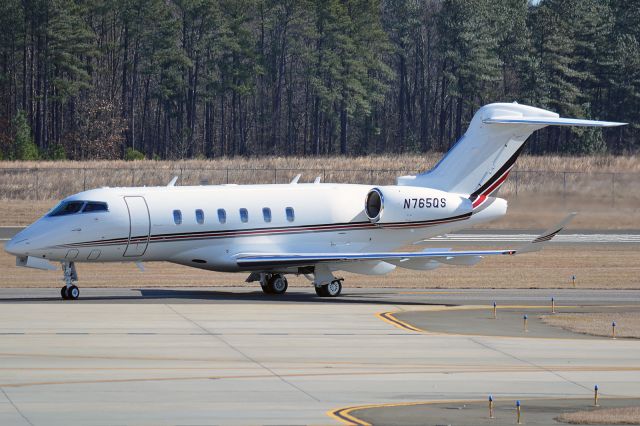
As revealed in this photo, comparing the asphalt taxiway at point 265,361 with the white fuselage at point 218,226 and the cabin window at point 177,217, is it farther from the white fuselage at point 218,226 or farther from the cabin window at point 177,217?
the cabin window at point 177,217

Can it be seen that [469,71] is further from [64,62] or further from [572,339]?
[572,339]

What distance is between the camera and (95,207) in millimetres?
34375

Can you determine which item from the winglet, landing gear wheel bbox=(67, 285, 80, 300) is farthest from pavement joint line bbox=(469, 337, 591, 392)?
landing gear wheel bbox=(67, 285, 80, 300)

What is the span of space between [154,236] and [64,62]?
8252 cm

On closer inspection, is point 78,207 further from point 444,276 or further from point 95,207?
point 444,276

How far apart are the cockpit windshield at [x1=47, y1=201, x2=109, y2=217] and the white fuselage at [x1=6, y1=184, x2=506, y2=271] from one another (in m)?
0.15

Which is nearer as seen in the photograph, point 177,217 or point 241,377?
point 241,377

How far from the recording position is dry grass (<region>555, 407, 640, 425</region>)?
717 inches

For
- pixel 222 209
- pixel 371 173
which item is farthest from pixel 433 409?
pixel 371 173

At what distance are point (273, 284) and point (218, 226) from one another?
2831 millimetres

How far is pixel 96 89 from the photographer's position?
125m

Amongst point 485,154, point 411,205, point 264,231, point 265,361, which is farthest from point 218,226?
point 265,361

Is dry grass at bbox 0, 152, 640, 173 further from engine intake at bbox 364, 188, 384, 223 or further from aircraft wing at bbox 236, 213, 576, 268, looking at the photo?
aircraft wing at bbox 236, 213, 576, 268

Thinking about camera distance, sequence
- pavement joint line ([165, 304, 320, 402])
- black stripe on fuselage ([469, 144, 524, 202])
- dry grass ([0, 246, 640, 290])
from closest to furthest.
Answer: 1. pavement joint line ([165, 304, 320, 402])
2. black stripe on fuselage ([469, 144, 524, 202])
3. dry grass ([0, 246, 640, 290])
